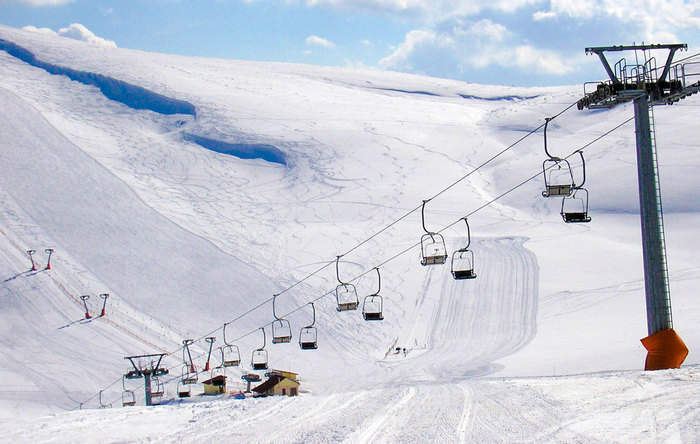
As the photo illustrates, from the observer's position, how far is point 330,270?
4325cm

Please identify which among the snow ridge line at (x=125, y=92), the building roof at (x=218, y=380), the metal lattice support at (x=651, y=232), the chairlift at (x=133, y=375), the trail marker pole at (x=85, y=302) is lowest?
the building roof at (x=218, y=380)

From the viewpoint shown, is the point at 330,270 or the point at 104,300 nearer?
the point at 104,300

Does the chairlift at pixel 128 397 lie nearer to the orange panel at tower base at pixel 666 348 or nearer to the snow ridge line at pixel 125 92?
the orange panel at tower base at pixel 666 348

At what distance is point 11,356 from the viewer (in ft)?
113

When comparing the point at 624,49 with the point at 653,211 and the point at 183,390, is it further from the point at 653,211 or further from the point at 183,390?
the point at 183,390

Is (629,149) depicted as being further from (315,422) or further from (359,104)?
(315,422)

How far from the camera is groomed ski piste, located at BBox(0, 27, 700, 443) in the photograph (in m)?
12.0

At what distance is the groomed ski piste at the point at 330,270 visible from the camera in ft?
39.3

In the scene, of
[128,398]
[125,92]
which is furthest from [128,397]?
[125,92]

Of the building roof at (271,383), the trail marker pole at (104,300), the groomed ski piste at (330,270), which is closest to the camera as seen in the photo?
the groomed ski piste at (330,270)

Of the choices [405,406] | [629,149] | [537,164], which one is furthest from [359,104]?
[405,406]

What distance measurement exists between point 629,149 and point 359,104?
1397 inches

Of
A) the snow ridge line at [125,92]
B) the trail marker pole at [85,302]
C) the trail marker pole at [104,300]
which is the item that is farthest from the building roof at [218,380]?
the snow ridge line at [125,92]

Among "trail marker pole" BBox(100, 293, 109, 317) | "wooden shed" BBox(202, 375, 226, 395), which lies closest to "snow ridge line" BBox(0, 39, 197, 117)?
"trail marker pole" BBox(100, 293, 109, 317)
